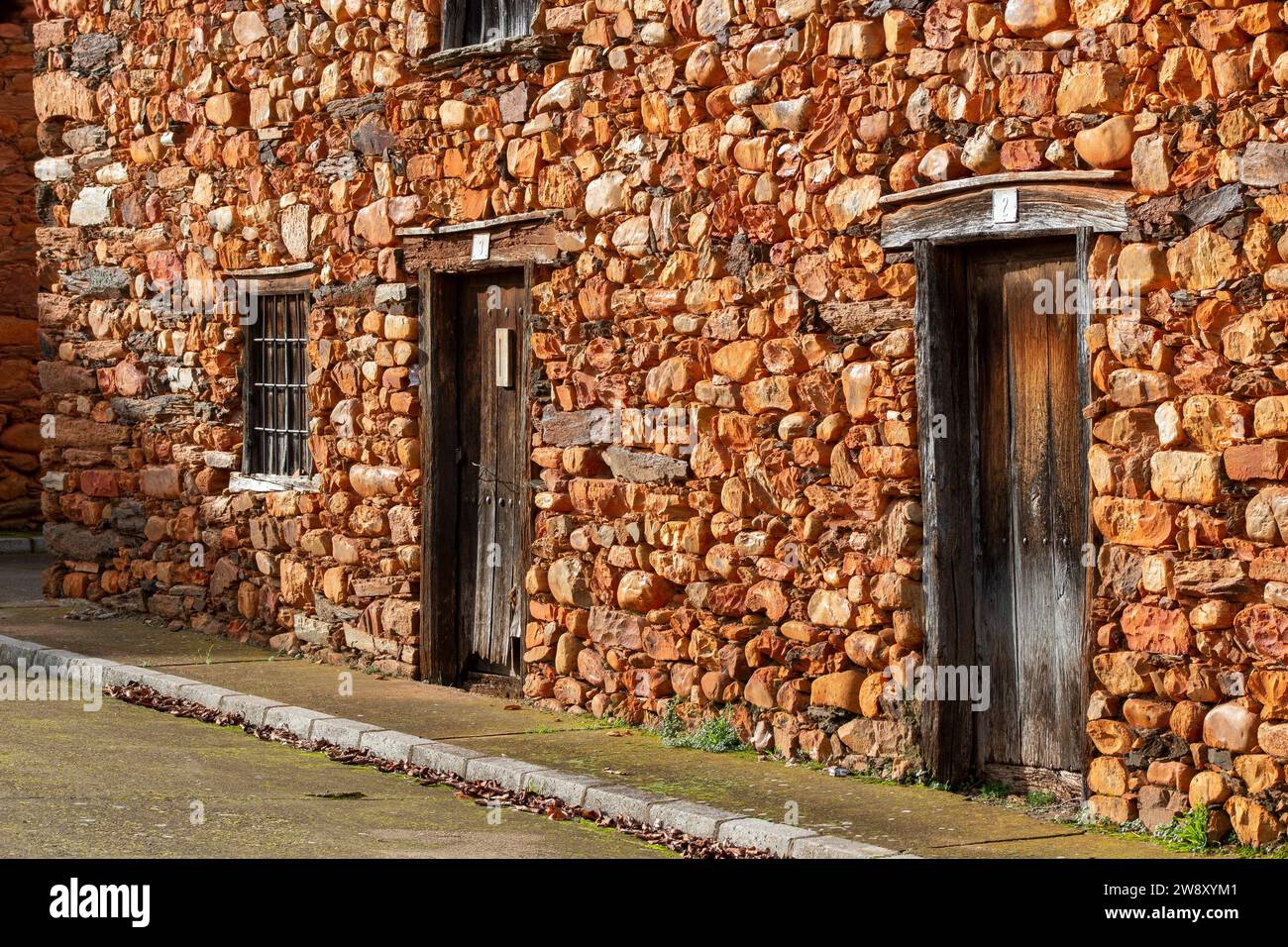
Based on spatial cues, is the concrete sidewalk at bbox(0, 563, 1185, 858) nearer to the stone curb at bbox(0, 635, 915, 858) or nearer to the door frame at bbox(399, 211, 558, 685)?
the stone curb at bbox(0, 635, 915, 858)

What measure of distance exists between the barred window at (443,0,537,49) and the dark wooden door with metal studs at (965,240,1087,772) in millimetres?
3455

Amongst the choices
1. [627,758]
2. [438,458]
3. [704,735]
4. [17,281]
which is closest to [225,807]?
[627,758]

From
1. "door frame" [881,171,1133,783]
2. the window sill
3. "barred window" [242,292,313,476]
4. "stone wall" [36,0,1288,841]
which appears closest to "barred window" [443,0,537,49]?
"stone wall" [36,0,1288,841]

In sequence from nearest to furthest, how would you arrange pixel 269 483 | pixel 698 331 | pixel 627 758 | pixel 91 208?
pixel 627 758 < pixel 698 331 < pixel 269 483 < pixel 91 208

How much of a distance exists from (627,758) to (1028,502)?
2125mm

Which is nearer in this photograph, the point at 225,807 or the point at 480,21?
the point at 225,807

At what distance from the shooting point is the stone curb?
21.4 feet

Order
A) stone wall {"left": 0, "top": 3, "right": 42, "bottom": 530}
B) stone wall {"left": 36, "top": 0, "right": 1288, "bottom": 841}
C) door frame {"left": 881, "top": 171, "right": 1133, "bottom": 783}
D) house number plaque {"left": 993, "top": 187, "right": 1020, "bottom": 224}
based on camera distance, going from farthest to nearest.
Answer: stone wall {"left": 0, "top": 3, "right": 42, "bottom": 530}, door frame {"left": 881, "top": 171, "right": 1133, "bottom": 783}, house number plaque {"left": 993, "top": 187, "right": 1020, "bottom": 224}, stone wall {"left": 36, "top": 0, "right": 1288, "bottom": 841}

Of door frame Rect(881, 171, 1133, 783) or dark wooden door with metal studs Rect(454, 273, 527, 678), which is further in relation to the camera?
dark wooden door with metal studs Rect(454, 273, 527, 678)

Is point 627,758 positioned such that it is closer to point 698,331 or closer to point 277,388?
point 698,331

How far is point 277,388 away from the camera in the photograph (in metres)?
11.9

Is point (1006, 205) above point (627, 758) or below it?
above
